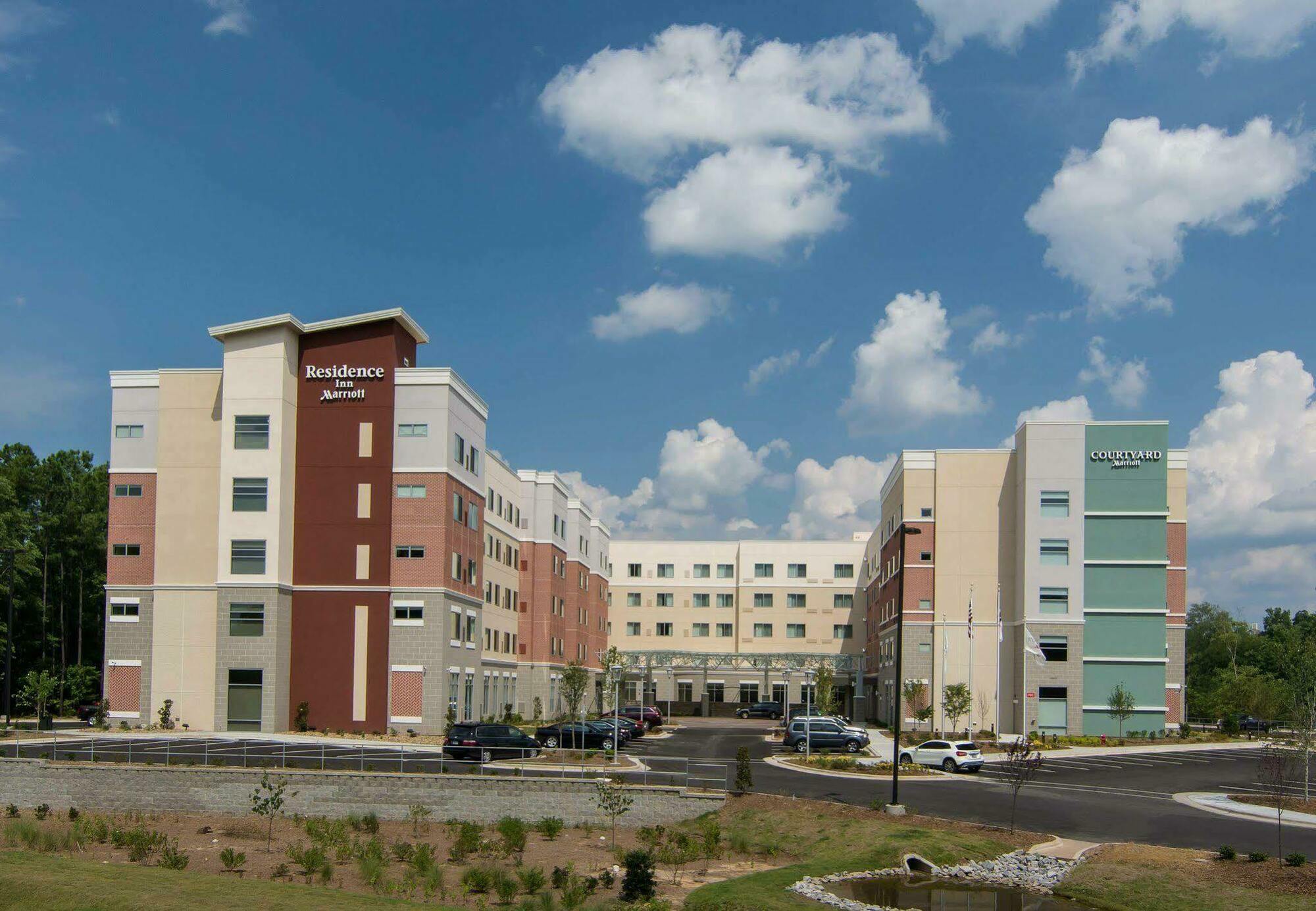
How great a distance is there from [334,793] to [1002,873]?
22254mm

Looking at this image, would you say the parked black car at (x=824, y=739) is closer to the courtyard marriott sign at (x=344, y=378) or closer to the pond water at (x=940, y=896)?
the courtyard marriott sign at (x=344, y=378)

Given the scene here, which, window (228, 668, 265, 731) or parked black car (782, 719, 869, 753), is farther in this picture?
window (228, 668, 265, 731)

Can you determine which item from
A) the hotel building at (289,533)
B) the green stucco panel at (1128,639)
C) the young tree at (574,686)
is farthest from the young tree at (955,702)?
the hotel building at (289,533)

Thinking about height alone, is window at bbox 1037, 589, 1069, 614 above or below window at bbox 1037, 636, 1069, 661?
above

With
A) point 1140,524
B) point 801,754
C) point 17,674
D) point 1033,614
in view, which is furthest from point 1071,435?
point 17,674

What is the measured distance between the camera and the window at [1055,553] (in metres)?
81.1

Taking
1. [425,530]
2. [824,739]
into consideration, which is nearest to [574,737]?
[824,739]

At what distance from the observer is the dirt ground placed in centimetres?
2827

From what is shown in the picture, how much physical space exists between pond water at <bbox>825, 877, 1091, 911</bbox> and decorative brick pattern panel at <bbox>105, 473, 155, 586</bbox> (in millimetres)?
50645

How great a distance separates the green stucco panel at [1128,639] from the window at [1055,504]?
7.47 meters

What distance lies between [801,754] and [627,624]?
231ft

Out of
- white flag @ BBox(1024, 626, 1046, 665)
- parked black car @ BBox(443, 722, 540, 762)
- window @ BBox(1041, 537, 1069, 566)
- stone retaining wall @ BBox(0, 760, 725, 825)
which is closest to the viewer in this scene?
stone retaining wall @ BBox(0, 760, 725, 825)

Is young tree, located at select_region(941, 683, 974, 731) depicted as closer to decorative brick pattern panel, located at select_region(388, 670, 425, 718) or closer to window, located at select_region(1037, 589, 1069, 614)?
window, located at select_region(1037, 589, 1069, 614)

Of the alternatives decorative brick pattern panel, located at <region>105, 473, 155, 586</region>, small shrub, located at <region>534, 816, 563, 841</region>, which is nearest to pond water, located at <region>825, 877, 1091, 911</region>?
small shrub, located at <region>534, 816, 563, 841</region>
